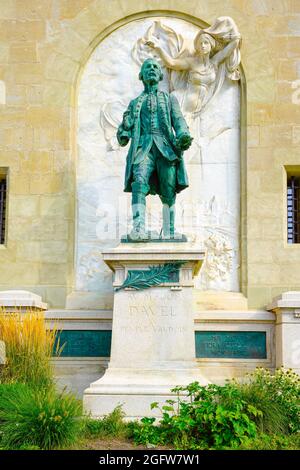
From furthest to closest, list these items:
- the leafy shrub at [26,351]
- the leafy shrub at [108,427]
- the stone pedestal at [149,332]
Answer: the leafy shrub at [26,351] → the stone pedestal at [149,332] → the leafy shrub at [108,427]

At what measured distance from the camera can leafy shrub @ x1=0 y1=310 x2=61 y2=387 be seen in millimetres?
8469

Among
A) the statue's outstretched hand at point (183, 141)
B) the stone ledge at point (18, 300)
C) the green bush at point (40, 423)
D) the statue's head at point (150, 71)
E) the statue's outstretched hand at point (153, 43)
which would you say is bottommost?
the green bush at point (40, 423)

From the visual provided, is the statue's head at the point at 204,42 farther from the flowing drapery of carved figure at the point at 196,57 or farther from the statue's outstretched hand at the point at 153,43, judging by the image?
the statue's outstretched hand at the point at 153,43

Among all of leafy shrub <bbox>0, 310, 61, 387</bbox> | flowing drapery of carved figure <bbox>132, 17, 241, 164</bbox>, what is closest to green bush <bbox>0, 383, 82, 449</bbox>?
leafy shrub <bbox>0, 310, 61, 387</bbox>

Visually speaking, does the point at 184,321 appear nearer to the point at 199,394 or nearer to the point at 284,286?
the point at 199,394

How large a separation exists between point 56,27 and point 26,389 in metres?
6.87

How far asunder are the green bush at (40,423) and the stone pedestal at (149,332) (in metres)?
1.35

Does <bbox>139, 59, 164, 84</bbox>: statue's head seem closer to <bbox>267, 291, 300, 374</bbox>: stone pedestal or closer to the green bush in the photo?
<bbox>267, 291, 300, 374</bbox>: stone pedestal

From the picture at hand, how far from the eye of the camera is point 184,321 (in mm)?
8531

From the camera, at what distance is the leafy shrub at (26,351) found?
27.8 ft

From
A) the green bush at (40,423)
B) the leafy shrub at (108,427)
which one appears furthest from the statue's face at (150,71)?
the green bush at (40,423)

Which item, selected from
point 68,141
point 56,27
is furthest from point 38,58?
point 68,141
